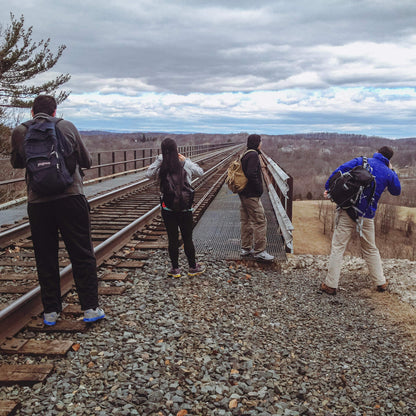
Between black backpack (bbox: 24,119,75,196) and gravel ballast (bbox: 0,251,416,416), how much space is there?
139cm

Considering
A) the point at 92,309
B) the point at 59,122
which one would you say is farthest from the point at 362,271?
the point at 59,122

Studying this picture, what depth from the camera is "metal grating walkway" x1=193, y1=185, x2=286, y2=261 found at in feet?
22.0

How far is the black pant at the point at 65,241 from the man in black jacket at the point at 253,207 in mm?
2781

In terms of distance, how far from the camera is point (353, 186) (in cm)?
518

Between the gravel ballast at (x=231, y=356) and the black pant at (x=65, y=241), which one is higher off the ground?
the black pant at (x=65, y=241)

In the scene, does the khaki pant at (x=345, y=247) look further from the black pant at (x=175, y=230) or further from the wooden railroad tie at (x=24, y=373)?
the wooden railroad tie at (x=24, y=373)

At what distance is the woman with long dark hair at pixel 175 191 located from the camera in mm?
5043

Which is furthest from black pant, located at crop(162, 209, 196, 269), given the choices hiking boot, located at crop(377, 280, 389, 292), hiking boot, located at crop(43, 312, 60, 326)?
hiking boot, located at crop(377, 280, 389, 292)

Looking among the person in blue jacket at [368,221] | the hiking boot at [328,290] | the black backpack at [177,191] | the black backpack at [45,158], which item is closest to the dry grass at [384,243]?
the person in blue jacket at [368,221]

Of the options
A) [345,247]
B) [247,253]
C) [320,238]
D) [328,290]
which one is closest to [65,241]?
[247,253]

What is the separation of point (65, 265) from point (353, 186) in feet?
12.6

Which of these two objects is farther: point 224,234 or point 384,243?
point 384,243

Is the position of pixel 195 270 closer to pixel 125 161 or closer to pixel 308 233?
pixel 308 233

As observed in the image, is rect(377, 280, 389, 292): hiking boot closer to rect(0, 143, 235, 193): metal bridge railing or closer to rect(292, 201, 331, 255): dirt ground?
rect(0, 143, 235, 193): metal bridge railing
